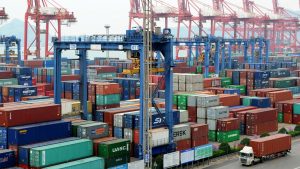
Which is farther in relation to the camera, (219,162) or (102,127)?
(219,162)

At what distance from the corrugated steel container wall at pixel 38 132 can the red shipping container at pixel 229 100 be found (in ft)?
78.3

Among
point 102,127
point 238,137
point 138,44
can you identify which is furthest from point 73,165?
point 238,137

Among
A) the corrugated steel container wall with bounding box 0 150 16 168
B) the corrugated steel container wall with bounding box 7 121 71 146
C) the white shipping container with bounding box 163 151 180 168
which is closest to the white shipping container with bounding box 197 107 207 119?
the white shipping container with bounding box 163 151 180 168

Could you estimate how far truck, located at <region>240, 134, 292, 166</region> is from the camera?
137 feet

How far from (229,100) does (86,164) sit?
2869 cm

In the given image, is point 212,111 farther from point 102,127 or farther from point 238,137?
point 102,127

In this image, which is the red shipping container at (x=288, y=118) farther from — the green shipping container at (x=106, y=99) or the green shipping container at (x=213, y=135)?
the green shipping container at (x=106, y=99)

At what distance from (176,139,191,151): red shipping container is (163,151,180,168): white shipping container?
14.4 ft

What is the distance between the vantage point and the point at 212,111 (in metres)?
51.3

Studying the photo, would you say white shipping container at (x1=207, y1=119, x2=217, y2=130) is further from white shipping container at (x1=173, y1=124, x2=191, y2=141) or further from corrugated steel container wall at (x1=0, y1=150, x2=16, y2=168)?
corrugated steel container wall at (x1=0, y1=150, x2=16, y2=168)

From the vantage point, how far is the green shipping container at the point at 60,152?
33.1m

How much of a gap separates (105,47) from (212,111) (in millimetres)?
14160

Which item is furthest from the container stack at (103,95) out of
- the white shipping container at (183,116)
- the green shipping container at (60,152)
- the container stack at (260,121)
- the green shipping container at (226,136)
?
the container stack at (260,121)

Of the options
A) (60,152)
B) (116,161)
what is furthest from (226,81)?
(60,152)
